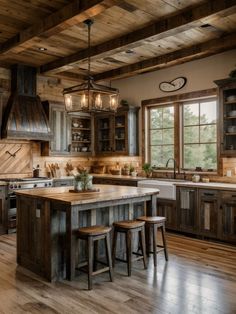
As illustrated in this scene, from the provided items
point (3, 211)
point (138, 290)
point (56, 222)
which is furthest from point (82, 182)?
point (3, 211)

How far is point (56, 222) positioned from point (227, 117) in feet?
11.1

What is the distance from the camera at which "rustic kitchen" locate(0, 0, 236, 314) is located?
11.7 ft

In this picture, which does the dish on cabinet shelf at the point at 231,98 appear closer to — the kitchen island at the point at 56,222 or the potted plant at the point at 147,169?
the potted plant at the point at 147,169

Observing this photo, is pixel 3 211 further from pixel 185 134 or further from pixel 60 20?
pixel 185 134

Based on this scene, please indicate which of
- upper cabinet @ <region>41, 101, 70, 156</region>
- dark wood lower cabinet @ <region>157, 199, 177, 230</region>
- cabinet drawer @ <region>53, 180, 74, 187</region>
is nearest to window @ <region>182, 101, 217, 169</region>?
dark wood lower cabinet @ <region>157, 199, 177, 230</region>

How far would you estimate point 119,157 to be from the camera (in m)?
7.73

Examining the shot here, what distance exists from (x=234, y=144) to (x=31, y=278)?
3.80 metres

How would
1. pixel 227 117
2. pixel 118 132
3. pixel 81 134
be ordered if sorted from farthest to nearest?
pixel 81 134 < pixel 118 132 < pixel 227 117

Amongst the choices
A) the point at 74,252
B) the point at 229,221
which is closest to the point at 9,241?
the point at 74,252

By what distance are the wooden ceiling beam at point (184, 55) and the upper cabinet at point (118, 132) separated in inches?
32.4

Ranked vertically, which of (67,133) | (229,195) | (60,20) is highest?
(60,20)

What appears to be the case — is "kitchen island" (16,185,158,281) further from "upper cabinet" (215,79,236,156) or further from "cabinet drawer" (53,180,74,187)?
"cabinet drawer" (53,180,74,187)

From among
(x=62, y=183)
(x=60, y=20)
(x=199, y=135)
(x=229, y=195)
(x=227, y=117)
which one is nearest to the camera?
(x=60, y=20)

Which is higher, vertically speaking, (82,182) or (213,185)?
(82,182)
